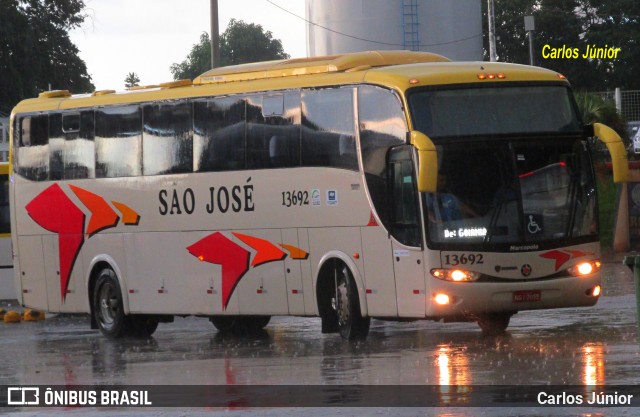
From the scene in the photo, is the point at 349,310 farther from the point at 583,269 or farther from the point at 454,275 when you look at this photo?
the point at 583,269

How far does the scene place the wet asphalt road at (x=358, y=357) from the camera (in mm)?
13789

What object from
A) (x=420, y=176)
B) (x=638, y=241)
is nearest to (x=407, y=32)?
(x=638, y=241)

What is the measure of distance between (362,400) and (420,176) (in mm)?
5171

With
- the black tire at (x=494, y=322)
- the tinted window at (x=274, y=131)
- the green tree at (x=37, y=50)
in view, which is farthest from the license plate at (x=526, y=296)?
the green tree at (x=37, y=50)

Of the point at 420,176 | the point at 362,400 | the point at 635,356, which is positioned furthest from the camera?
the point at 420,176

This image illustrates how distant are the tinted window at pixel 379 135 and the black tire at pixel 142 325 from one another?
5.54 meters

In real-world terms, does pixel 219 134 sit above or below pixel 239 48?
below

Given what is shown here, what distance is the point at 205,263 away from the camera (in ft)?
70.6

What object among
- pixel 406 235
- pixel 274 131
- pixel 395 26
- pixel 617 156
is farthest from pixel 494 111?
pixel 395 26

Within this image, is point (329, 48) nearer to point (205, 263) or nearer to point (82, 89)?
point (82, 89)

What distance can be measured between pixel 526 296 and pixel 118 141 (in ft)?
23.0

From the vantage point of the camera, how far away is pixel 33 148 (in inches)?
952

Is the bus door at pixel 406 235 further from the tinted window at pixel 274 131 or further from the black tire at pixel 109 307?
the black tire at pixel 109 307

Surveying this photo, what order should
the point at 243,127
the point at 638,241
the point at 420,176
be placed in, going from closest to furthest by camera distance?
the point at 420,176 < the point at 243,127 < the point at 638,241
